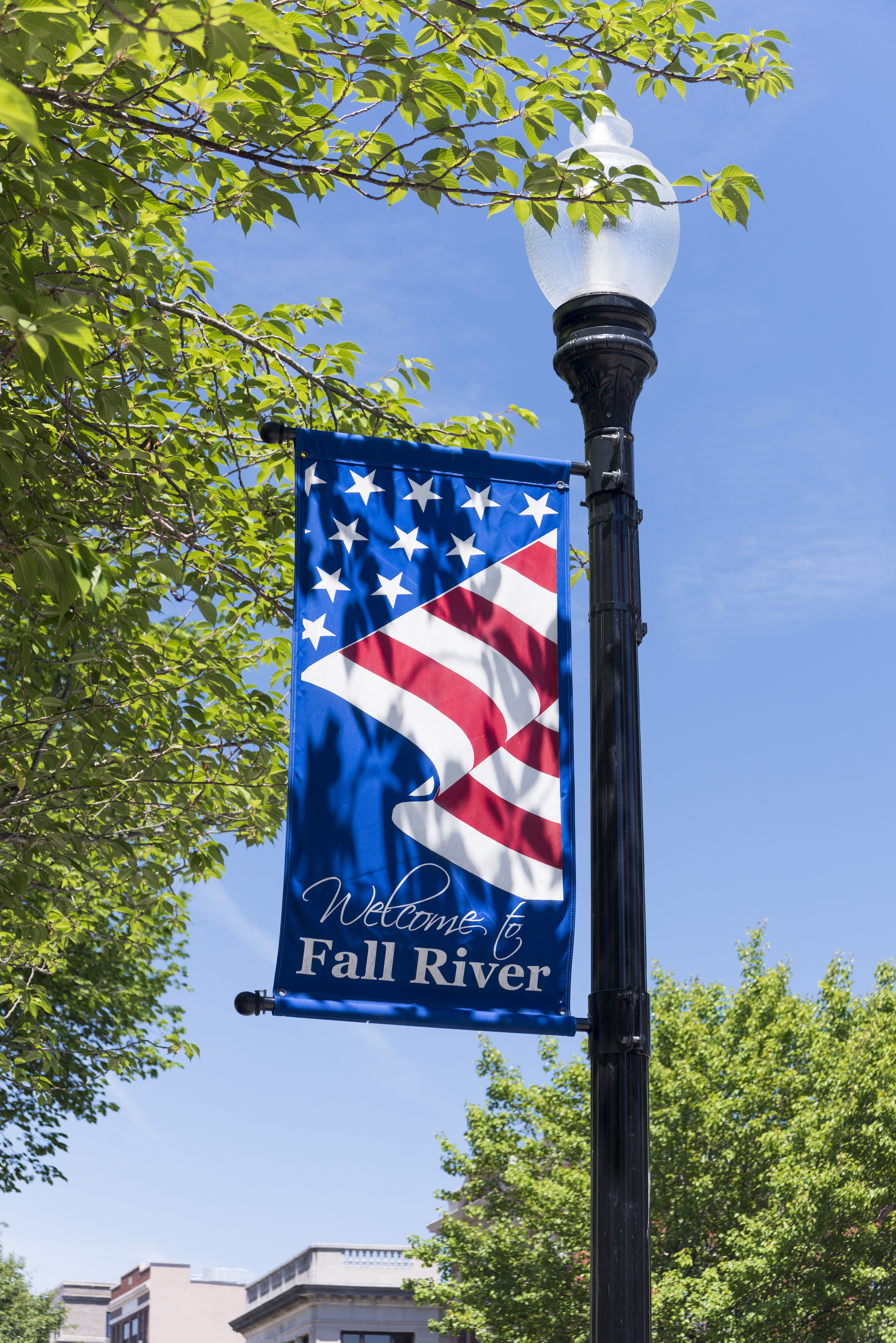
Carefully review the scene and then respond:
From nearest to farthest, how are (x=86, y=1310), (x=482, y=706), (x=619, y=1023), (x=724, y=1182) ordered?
(x=619, y=1023), (x=482, y=706), (x=724, y=1182), (x=86, y=1310)

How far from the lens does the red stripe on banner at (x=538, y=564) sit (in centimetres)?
502

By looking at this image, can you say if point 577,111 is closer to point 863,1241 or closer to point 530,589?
point 530,589

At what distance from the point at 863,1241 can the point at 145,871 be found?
1929cm

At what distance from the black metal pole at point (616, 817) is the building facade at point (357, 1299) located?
172ft

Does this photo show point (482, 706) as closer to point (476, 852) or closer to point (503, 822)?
point (503, 822)

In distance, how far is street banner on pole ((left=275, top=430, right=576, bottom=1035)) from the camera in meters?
4.36

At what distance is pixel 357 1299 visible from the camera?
175 ft

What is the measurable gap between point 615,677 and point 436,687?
693 millimetres

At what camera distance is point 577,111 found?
19.7 ft

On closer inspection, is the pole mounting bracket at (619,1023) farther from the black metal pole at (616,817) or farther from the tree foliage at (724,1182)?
the tree foliage at (724,1182)

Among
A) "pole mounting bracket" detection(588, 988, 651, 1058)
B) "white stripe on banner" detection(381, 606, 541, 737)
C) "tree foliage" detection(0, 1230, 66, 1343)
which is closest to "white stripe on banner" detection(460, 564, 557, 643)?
"white stripe on banner" detection(381, 606, 541, 737)

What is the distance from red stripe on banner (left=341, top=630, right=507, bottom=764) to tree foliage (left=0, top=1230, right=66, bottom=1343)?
65.6m

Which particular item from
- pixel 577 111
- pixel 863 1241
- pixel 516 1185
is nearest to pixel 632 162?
pixel 577 111

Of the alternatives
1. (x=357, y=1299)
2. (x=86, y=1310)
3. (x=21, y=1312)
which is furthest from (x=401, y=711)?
(x=86, y=1310)
